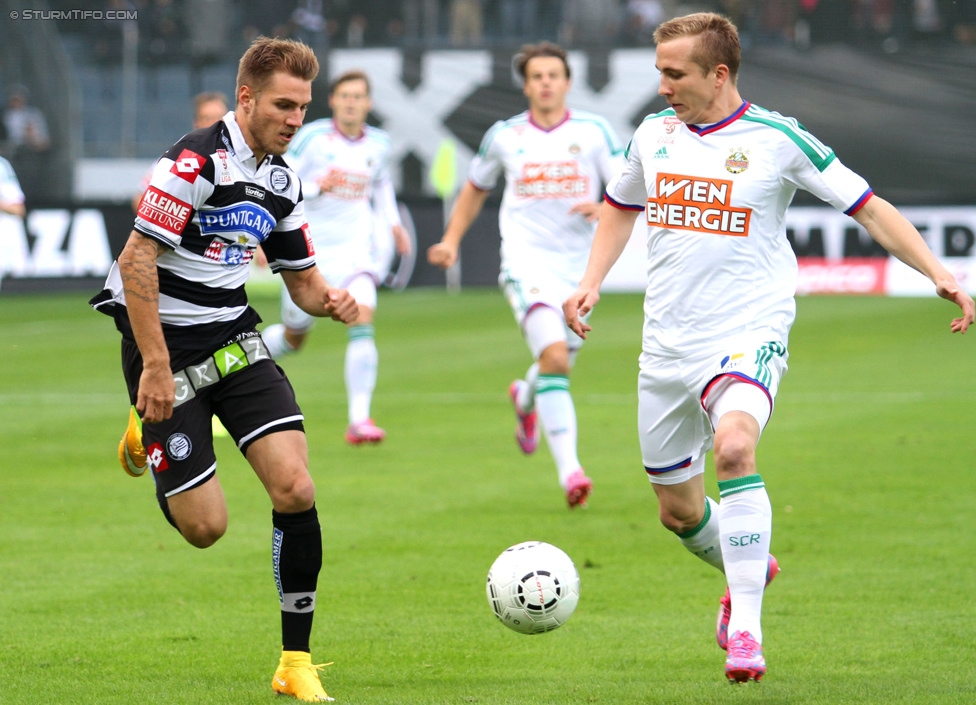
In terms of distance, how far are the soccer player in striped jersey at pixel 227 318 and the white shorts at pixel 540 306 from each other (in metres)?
3.50

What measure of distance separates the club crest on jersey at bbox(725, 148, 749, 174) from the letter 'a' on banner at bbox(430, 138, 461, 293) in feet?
64.8

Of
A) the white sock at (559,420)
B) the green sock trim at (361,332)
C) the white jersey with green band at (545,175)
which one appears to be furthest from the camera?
the green sock trim at (361,332)

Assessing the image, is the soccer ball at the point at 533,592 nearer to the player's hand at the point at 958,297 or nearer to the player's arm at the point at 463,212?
the player's hand at the point at 958,297

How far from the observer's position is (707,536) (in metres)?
5.63

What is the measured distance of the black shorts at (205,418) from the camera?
509cm

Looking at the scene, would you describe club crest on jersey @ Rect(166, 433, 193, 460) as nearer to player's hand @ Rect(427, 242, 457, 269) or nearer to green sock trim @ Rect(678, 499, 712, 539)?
green sock trim @ Rect(678, 499, 712, 539)

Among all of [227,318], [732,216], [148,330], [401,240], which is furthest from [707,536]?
[401,240]

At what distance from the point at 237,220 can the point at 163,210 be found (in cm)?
30

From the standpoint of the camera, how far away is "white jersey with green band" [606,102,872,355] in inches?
205

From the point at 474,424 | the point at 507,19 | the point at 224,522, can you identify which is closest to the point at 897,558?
the point at 224,522

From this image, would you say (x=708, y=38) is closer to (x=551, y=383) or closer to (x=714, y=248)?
(x=714, y=248)

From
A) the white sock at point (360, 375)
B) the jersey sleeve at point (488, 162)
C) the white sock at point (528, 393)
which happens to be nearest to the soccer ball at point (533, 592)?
the white sock at point (528, 393)

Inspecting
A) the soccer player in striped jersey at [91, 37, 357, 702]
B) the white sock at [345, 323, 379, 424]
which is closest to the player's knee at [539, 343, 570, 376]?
the white sock at [345, 323, 379, 424]

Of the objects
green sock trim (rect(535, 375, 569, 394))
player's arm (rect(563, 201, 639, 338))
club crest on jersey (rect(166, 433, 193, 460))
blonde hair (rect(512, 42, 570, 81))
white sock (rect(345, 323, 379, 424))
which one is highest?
blonde hair (rect(512, 42, 570, 81))
